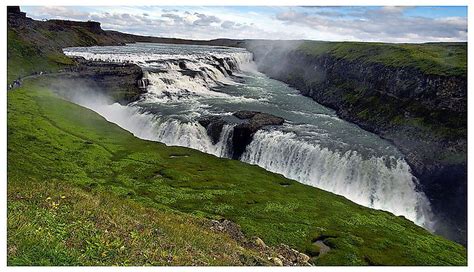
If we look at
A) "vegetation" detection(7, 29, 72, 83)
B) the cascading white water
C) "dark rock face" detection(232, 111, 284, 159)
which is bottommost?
the cascading white water

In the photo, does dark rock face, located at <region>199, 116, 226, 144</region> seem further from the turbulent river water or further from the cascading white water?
the cascading white water

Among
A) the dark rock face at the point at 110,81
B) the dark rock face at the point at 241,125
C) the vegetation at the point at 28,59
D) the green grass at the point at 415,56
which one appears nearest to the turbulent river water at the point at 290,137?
the dark rock face at the point at 241,125

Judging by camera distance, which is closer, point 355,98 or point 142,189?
point 142,189

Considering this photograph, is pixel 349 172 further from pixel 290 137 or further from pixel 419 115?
pixel 419 115

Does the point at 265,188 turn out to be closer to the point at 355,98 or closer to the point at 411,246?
the point at 411,246

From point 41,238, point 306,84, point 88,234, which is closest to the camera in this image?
point 41,238

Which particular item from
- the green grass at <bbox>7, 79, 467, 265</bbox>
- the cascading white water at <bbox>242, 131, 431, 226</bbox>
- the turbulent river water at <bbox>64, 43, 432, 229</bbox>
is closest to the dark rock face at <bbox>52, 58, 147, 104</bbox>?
the turbulent river water at <bbox>64, 43, 432, 229</bbox>
